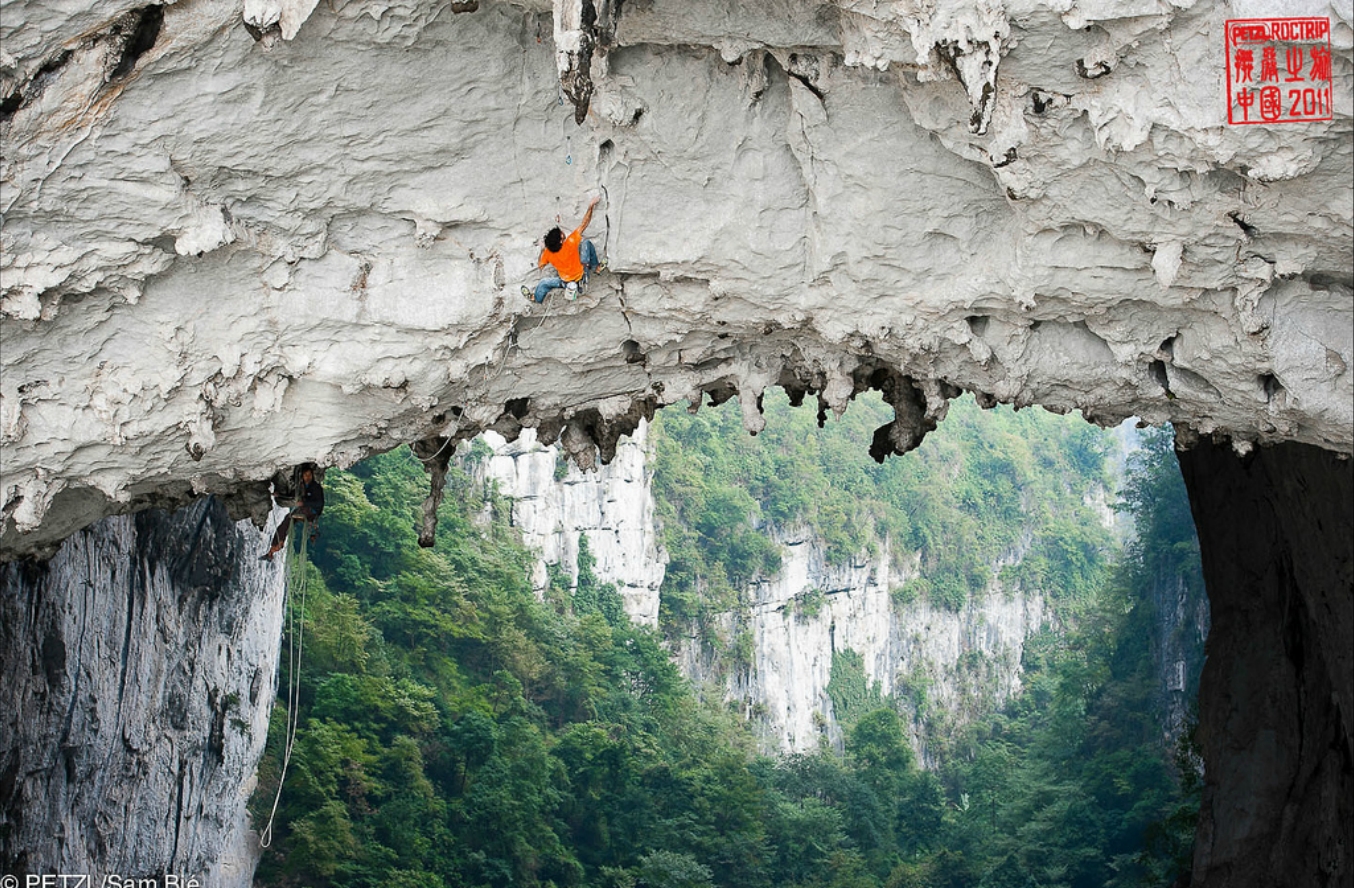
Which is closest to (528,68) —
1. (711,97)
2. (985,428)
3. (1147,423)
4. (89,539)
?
(711,97)

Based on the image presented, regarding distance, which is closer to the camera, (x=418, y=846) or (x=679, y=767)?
(x=418, y=846)

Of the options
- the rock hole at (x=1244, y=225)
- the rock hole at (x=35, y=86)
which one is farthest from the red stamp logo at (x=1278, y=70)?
the rock hole at (x=35, y=86)

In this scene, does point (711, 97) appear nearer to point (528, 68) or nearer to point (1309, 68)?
point (528, 68)

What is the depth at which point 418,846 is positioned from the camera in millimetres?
17906

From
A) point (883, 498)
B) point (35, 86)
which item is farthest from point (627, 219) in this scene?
point (883, 498)

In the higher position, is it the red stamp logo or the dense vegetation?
the red stamp logo

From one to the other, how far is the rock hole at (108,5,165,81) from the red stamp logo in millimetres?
3581

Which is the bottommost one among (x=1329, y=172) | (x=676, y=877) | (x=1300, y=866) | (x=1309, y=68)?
(x=676, y=877)

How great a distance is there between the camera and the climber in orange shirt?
17.1ft

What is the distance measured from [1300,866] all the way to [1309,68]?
577cm

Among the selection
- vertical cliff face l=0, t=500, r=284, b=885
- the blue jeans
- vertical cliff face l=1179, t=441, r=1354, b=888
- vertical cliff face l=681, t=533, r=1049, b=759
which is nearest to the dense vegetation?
vertical cliff face l=681, t=533, r=1049, b=759

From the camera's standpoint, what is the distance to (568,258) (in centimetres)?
523

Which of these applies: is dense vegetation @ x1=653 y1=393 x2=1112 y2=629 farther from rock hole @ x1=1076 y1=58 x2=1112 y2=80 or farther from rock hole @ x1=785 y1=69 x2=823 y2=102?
rock hole @ x1=1076 y1=58 x2=1112 y2=80

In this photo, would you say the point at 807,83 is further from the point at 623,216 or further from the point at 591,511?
the point at 591,511
